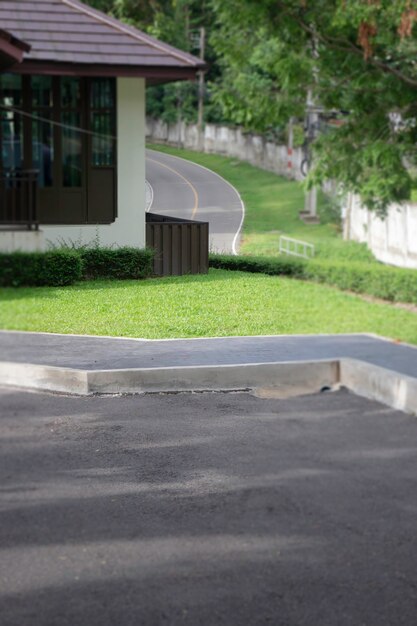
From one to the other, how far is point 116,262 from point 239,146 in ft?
2.32

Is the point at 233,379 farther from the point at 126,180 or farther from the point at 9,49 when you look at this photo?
the point at 9,49

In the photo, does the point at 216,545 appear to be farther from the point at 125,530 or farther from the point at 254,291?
the point at 254,291

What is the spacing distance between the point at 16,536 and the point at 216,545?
793mm

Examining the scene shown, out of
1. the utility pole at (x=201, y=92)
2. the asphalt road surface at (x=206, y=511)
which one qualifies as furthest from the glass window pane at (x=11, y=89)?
the asphalt road surface at (x=206, y=511)

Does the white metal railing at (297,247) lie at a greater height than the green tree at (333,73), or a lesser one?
lesser

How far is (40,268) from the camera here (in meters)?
4.41

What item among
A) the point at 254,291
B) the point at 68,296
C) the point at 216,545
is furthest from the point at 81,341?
the point at 216,545

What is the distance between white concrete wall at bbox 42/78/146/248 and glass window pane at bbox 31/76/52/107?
298 millimetres

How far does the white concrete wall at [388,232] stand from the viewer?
149 inches

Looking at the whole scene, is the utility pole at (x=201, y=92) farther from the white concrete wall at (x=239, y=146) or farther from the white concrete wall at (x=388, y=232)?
the white concrete wall at (x=388, y=232)

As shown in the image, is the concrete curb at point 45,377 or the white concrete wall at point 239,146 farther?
the concrete curb at point 45,377

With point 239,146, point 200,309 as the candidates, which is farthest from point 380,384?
point 239,146

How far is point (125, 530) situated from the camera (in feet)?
14.4

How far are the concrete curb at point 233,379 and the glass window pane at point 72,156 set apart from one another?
1.02m
